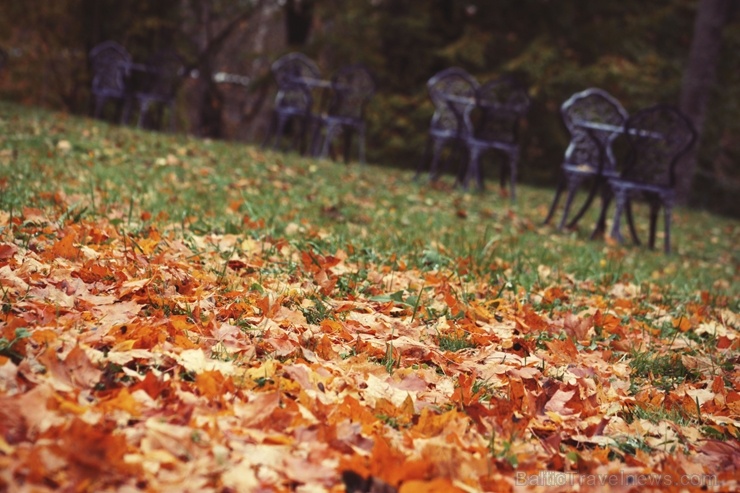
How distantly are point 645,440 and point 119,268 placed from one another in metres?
2.00

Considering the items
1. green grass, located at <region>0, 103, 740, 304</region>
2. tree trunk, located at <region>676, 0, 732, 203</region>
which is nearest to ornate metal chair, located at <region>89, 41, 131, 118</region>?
green grass, located at <region>0, 103, 740, 304</region>

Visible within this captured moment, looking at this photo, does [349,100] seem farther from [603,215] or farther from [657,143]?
[657,143]

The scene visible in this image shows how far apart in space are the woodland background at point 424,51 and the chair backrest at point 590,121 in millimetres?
6450

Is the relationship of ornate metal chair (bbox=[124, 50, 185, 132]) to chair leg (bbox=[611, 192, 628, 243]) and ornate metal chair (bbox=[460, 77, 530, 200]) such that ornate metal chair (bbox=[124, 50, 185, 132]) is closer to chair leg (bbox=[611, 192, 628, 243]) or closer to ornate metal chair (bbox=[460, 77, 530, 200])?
ornate metal chair (bbox=[460, 77, 530, 200])

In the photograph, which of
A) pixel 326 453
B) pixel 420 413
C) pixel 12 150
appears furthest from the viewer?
pixel 12 150

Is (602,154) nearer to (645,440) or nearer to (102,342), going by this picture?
(645,440)

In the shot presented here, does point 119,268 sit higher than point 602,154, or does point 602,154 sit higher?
point 602,154

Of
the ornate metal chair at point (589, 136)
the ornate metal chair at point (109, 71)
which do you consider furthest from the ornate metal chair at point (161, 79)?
the ornate metal chair at point (589, 136)

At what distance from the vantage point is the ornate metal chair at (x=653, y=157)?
6.72 m

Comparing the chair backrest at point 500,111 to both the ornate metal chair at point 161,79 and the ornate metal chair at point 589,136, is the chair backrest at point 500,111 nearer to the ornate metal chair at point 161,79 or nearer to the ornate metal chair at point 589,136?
the ornate metal chair at point 589,136

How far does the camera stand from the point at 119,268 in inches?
113

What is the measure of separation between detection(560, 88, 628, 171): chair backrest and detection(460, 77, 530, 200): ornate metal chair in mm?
1516

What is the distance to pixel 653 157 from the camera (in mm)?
6934

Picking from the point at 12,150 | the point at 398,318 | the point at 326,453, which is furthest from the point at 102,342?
the point at 12,150
